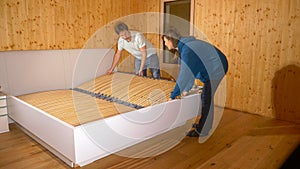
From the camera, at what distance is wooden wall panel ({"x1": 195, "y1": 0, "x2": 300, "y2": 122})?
2.89m

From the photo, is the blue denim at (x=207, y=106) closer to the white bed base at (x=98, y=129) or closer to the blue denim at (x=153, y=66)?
the white bed base at (x=98, y=129)

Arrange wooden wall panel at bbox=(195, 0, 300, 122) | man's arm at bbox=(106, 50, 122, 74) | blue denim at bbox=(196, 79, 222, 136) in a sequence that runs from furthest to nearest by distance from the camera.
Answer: man's arm at bbox=(106, 50, 122, 74)
wooden wall panel at bbox=(195, 0, 300, 122)
blue denim at bbox=(196, 79, 222, 136)

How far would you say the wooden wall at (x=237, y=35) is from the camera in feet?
9.55

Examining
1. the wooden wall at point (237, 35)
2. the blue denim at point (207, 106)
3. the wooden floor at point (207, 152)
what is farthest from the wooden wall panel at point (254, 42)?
the blue denim at point (207, 106)

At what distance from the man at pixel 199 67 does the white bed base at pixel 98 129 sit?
0.22 m

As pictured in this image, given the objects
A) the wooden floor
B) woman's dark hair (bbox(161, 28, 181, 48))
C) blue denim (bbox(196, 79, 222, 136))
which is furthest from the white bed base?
woman's dark hair (bbox(161, 28, 181, 48))

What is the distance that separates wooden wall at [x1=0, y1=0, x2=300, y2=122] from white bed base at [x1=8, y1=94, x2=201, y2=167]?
3.73 ft

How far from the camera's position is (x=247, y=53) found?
3.29 meters

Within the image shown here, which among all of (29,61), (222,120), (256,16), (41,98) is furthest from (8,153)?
(256,16)

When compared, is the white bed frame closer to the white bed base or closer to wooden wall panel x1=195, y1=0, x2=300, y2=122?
the white bed base

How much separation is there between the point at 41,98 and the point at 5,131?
524mm

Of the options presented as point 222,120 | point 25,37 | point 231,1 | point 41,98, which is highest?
point 231,1

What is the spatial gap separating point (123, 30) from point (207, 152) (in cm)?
184

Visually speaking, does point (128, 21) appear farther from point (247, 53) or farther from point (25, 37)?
point (247, 53)
